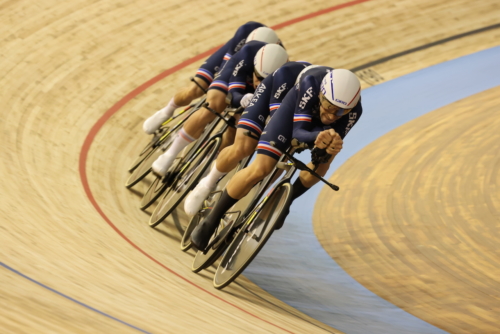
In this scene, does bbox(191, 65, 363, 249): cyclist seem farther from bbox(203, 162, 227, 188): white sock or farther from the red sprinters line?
the red sprinters line

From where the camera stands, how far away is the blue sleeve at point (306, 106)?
371cm

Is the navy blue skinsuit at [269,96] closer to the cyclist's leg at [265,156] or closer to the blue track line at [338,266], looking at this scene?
the cyclist's leg at [265,156]

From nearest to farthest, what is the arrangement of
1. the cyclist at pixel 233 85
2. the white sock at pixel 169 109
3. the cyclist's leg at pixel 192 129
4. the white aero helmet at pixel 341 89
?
the white aero helmet at pixel 341 89
the cyclist at pixel 233 85
the cyclist's leg at pixel 192 129
the white sock at pixel 169 109

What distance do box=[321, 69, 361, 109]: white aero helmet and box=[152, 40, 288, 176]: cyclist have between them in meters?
0.88

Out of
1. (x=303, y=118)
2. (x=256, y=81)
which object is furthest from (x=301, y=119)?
(x=256, y=81)

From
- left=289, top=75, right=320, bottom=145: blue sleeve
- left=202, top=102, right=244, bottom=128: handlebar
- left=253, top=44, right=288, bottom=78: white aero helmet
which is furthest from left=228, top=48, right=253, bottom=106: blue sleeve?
left=289, top=75, right=320, bottom=145: blue sleeve

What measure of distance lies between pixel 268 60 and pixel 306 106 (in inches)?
32.3

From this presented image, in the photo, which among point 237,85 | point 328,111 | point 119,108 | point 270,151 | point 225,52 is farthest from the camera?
point 119,108

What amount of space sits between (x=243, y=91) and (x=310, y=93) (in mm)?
1106

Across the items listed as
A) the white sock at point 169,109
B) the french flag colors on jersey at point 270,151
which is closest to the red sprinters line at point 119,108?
the white sock at point 169,109

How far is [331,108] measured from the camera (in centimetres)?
365

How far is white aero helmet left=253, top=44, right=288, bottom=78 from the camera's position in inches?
175

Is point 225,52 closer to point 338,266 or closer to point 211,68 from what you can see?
point 211,68

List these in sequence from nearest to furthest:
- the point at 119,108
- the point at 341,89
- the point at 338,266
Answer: the point at 341,89 → the point at 338,266 → the point at 119,108
